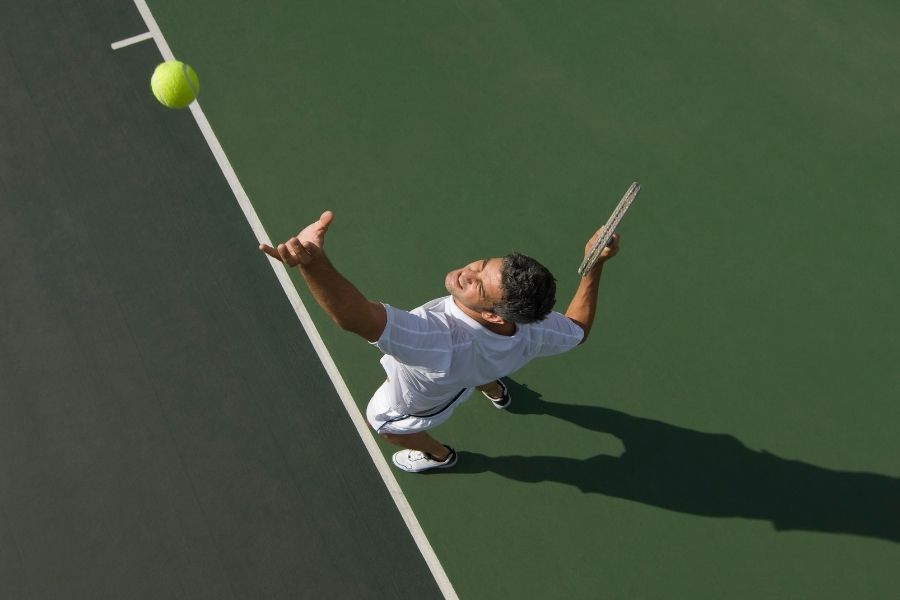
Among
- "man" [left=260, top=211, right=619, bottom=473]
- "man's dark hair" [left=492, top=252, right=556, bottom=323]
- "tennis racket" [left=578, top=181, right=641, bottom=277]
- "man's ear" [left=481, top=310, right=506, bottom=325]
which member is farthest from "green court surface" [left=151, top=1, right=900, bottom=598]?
"man's dark hair" [left=492, top=252, right=556, bottom=323]

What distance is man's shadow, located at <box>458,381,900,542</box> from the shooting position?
175 inches

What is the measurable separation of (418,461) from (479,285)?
1.90 metres

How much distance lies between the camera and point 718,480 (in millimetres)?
4527

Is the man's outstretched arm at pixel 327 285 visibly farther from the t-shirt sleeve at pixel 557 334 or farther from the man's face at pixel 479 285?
the t-shirt sleeve at pixel 557 334

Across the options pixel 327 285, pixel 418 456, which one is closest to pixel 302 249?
pixel 327 285

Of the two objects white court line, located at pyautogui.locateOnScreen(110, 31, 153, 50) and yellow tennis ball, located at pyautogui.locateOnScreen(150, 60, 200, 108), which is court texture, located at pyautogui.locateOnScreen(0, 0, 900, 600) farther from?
yellow tennis ball, located at pyautogui.locateOnScreen(150, 60, 200, 108)

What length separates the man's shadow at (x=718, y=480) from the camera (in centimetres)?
443

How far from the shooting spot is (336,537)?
14.2 ft

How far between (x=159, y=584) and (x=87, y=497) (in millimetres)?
767

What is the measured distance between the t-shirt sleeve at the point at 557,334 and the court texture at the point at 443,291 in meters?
1.39

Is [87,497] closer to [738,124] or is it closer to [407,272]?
[407,272]

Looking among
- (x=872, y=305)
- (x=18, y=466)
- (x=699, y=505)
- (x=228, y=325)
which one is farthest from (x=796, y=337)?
(x=18, y=466)

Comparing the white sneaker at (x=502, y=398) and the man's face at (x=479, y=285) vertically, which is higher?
the man's face at (x=479, y=285)

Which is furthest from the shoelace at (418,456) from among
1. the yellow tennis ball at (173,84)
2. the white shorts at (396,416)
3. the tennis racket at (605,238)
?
the yellow tennis ball at (173,84)
